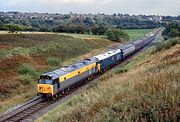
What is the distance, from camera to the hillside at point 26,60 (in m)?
31.6

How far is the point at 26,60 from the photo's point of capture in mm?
47344

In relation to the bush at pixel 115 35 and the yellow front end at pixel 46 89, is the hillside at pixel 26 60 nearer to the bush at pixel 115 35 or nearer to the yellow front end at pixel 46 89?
the yellow front end at pixel 46 89

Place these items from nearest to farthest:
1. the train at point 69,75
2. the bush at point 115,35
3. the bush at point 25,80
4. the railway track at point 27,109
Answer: the railway track at point 27,109 → the train at point 69,75 → the bush at point 25,80 → the bush at point 115,35

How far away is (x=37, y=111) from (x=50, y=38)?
179 ft

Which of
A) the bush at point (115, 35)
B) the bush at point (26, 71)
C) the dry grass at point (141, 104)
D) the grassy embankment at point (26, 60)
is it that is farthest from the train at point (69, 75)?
the bush at point (115, 35)

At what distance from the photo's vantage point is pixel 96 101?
Answer: 1145 centimetres

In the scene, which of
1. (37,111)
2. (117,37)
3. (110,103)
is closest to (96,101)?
(110,103)

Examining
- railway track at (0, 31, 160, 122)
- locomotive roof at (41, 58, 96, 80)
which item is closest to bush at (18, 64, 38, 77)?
locomotive roof at (41, 58, 96, 80)

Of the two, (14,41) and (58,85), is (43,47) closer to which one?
(14,41)

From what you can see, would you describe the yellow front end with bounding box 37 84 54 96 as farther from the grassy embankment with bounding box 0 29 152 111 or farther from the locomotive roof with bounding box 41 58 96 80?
the grassy embankment with bounding box 0 29 152 111

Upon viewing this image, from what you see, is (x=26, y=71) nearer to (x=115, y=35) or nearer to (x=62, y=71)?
(x=62, y=71)

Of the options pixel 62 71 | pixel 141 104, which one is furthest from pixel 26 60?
pixel 141 104

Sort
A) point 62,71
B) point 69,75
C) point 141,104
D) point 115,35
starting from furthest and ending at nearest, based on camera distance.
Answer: point 115,35 → point 69,75 → point 62,71 → point 141,104

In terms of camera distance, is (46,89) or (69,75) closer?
(46,89)
